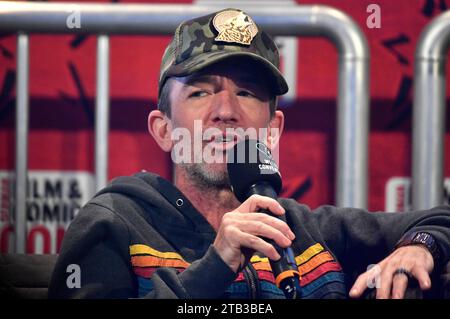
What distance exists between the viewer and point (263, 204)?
44.6 inches

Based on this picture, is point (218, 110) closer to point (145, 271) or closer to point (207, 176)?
point (207, 176)

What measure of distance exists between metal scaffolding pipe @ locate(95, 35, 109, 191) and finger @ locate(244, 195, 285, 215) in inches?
28.7

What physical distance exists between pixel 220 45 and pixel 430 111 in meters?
0.62

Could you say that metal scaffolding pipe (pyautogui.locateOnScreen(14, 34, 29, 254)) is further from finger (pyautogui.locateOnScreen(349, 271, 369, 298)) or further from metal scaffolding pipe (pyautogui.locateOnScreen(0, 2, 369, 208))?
finger (pyautogui.locateOnScreen(349, 271, 369, 298))

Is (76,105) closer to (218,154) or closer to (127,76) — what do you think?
(127,76)

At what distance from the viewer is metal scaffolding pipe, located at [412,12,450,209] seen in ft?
5.89

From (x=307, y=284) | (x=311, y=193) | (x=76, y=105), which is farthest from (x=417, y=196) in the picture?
(x=76, y=105)

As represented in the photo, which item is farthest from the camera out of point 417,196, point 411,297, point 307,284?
point 417,196

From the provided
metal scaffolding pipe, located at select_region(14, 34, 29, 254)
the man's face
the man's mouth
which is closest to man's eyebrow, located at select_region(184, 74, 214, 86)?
the man's face

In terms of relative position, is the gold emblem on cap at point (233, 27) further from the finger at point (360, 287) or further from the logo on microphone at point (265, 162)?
the finger at point (360, 287)

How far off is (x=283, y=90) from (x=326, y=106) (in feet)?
1.61

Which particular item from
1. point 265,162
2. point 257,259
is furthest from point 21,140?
point 265,162

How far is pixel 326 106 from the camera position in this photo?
6.30ft
